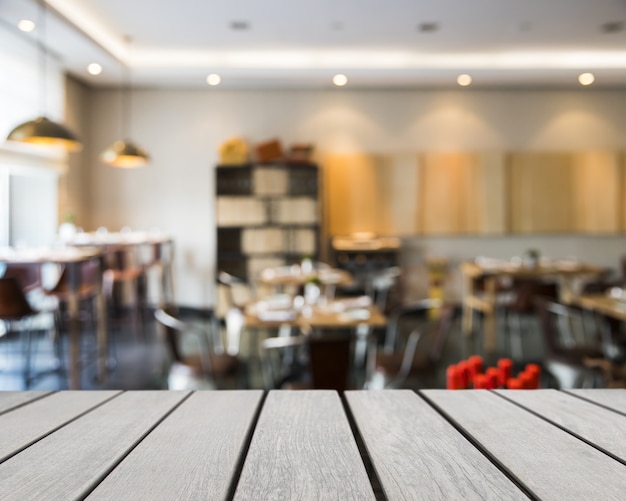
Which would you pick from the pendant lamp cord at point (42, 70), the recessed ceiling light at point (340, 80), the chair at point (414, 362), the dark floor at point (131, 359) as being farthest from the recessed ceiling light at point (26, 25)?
the chair at point (414, 362)

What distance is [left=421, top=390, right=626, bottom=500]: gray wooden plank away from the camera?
2.72 ft

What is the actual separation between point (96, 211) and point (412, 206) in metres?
5.11

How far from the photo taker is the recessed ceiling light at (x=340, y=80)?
8.59 meters

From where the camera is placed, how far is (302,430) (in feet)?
3.55

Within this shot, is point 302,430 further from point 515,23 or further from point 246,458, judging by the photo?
Result: point 515,23

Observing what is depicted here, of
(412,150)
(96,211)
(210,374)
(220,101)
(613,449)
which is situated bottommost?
(210,374)

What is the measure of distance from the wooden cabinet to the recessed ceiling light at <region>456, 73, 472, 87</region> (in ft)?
8.36

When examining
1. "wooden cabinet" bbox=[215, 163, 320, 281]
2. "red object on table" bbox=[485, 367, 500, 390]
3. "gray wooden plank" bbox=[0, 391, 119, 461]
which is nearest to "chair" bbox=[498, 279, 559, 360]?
"wooden cabinet" bbox=[215, 163, 320, 281]

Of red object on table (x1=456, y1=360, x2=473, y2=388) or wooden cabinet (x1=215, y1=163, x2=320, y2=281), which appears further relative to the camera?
wooden cabinet (x1=215, y1=163, x2=320, y2=281)

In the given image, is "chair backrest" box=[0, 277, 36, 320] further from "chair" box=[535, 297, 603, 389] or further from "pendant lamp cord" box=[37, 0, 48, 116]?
"chair" box=[535, 297, 603, 389]

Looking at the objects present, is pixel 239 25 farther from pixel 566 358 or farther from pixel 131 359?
pixel 566 358

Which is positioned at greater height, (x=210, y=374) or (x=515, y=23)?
(x=515, y=23)

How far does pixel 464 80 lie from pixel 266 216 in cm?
366

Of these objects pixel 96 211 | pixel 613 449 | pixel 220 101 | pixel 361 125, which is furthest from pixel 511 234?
pixel 613 449
